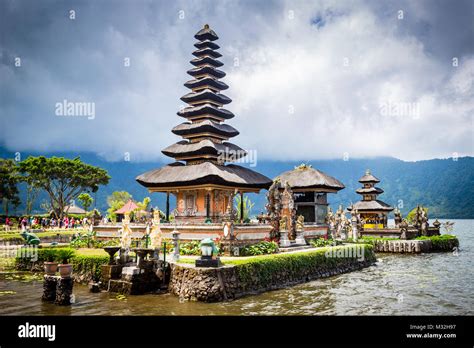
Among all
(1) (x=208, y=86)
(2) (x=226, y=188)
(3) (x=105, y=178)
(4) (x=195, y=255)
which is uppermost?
(1) (x=208, y=86)

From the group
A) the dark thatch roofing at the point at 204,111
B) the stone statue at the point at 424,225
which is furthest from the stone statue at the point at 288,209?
the stone statue at the point at 424,225

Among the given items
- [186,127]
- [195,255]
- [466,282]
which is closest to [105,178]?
[186,127]

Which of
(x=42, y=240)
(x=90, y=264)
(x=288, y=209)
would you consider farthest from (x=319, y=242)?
(x=42, y=240)

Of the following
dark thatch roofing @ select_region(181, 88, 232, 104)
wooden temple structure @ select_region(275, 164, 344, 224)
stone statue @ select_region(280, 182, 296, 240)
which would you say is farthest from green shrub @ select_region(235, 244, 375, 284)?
dark thatch roofing @ select_region(181, 88, 232, 104)

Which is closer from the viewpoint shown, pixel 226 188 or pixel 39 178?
pixel 226 188

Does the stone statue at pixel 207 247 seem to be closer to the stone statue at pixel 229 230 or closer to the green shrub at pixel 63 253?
the stone statue at pixel 229 230

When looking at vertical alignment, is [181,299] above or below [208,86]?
below

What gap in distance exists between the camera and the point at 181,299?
17969 millimetres

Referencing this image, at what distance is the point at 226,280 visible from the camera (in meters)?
18.4

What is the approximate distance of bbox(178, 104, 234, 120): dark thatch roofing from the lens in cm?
3638

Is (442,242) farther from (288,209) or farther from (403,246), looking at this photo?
(288,209)
